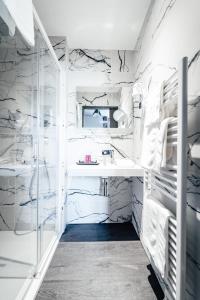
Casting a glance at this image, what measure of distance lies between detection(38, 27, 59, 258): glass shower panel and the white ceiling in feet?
1.27

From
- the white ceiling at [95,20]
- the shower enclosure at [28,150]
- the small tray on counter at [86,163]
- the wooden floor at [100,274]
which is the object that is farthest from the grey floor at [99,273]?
the white ceiling at [95,20]

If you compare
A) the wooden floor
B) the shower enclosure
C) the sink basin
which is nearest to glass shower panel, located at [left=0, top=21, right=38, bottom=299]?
the shower enclosure

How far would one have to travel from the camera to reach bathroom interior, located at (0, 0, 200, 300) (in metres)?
1.14

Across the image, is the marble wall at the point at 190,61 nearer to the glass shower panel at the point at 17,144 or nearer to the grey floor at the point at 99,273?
the grey floor at the point at 99,273

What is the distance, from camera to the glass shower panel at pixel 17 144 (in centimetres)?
211

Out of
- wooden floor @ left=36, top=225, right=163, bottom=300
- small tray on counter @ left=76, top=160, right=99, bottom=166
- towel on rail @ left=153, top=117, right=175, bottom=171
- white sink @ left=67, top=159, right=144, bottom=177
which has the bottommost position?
wooden floor @ left=36, top=225, right=163, bottom=300

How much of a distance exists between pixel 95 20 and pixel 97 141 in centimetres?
138

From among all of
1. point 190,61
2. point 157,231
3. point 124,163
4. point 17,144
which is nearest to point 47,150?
point 17,144

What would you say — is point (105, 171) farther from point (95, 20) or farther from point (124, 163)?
point (95, 20)

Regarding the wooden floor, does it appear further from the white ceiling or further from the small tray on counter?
the white ceiling

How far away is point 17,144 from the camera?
7.89ft

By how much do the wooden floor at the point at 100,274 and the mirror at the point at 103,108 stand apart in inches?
57.5

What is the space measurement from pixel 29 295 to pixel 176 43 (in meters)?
1.97

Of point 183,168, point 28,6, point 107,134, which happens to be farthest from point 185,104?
point 107,134
